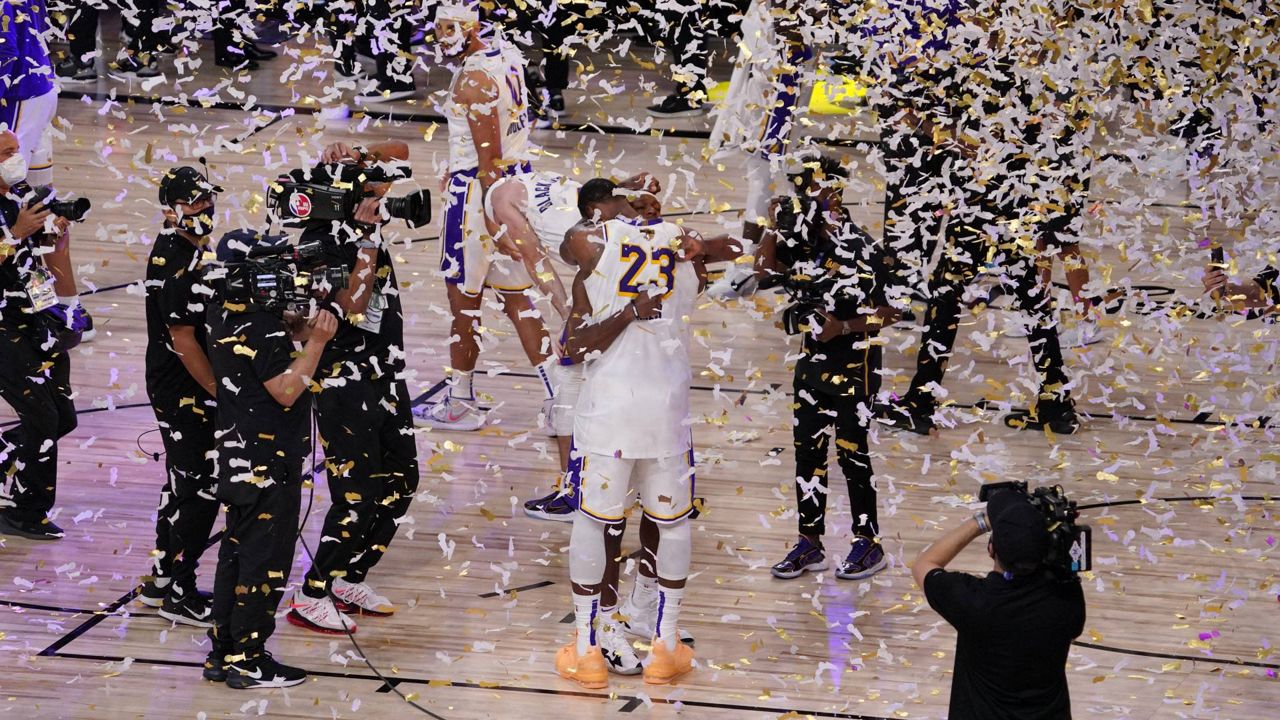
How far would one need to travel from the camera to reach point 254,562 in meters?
4.71

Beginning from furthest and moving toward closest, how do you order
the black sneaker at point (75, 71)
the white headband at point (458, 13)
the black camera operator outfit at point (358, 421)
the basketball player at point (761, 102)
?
1. the black sneaker at point (75, 71)
2. the basketball player at point (761, 102)
3. the white headband at point (458, 13)
4. the black camera operator outfit at point (358, 421)

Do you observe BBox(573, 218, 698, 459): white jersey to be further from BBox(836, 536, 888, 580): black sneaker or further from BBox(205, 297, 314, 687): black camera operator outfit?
BBox(836, 536, 888, 580): black sneaker

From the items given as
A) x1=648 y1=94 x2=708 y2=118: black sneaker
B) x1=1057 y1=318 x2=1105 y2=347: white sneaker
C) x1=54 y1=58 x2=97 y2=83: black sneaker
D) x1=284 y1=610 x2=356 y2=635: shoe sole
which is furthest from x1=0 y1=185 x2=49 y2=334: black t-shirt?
x1=54 y1=58 x2=97 y2=83: black sneaker

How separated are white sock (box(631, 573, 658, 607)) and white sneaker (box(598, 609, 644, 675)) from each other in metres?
0.20

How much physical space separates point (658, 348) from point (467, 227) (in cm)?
210

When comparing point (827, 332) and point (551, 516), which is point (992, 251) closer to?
point (827, 332)

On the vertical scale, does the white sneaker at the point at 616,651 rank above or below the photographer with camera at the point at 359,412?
below

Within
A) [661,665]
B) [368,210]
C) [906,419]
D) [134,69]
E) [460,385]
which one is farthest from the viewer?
[134,69]

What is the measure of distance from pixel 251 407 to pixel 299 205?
0.71 m

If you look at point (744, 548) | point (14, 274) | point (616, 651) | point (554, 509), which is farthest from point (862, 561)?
point (14, 274)

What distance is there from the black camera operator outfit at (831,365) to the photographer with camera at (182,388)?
1952 millimetres

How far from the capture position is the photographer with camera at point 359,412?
5.04 meters

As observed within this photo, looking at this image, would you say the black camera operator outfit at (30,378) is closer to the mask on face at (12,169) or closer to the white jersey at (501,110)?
the mask on face at (12,169)

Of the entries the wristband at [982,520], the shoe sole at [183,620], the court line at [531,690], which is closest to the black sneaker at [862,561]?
the court line at [531,690]
